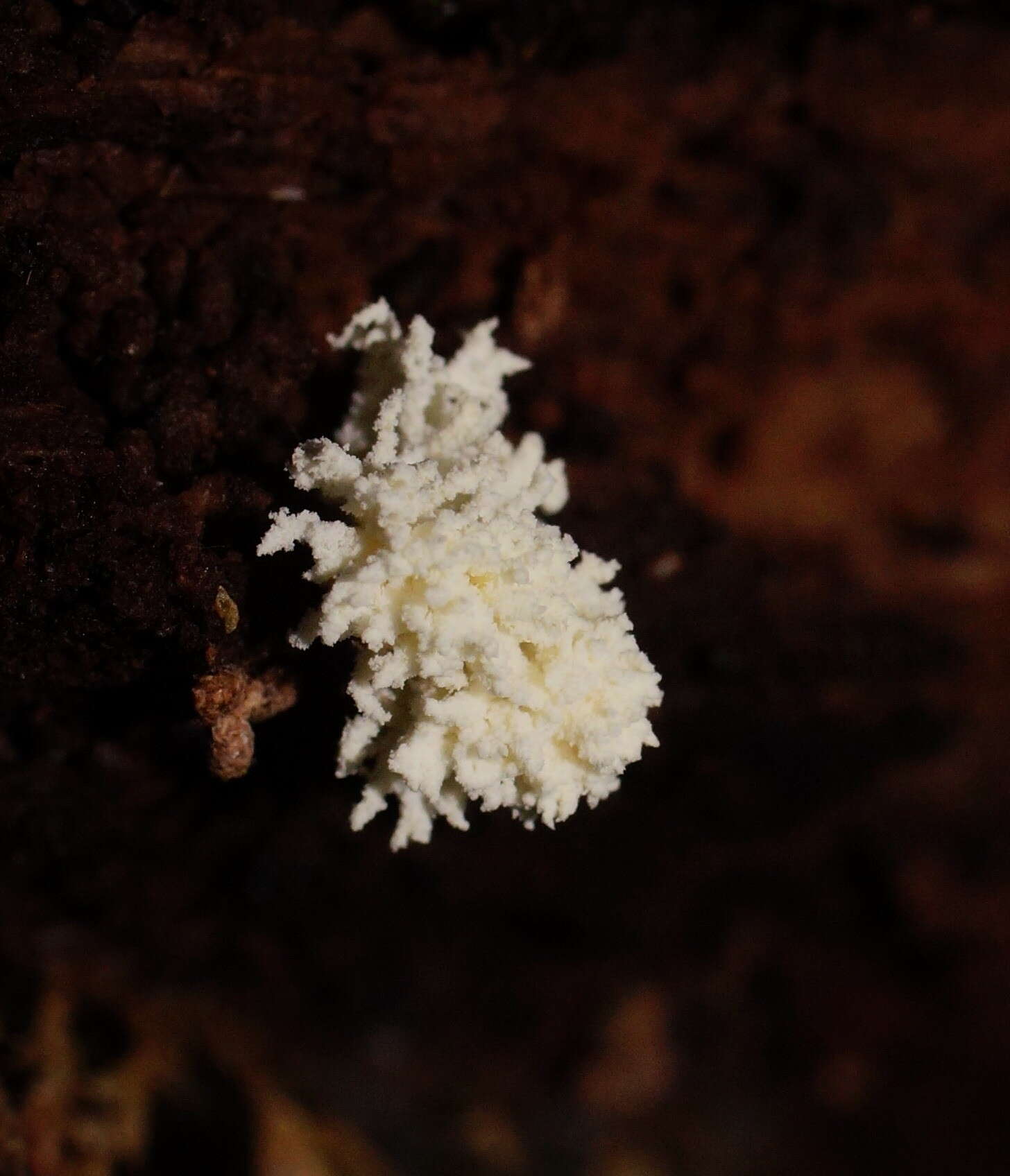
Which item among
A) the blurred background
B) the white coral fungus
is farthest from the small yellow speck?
the white coral fungus

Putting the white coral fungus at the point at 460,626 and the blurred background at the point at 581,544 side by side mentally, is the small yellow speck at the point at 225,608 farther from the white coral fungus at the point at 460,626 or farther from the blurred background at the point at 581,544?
the white coral fungus at the point at 460,626

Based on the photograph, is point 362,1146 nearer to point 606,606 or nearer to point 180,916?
point 180,916

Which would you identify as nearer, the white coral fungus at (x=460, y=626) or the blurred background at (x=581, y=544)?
the white coral fungus at (x=460, y=626)

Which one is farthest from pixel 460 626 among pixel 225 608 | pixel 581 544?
pixel 581 544

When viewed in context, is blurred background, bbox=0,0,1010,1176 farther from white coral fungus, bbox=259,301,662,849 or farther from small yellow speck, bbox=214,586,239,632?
white coral fungus, bbox=259,301,662,849

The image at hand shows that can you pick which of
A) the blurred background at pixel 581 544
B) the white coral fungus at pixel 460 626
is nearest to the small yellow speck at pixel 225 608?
the blurred background at pixel 581 544

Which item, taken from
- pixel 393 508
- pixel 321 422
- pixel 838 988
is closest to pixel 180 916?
pixel 321 422
